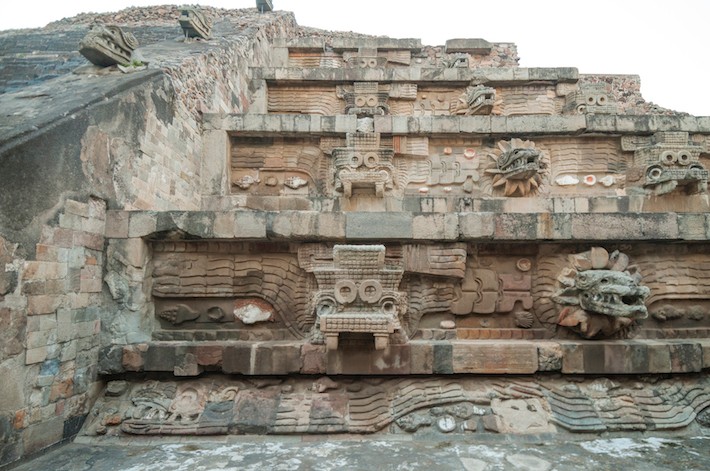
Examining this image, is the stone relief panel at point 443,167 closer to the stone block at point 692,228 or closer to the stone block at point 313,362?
the stone block at point 692,228

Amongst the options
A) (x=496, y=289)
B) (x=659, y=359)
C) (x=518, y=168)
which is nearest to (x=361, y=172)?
(x=518, y=168)

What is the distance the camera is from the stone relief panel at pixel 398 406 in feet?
13.6

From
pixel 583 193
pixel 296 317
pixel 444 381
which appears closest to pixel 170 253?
pixel 296 317

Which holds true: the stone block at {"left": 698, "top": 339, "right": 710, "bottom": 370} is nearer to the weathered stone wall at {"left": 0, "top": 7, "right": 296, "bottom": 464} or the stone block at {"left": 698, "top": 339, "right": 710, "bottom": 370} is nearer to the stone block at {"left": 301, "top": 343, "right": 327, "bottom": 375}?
the stone block at {"left": 301, "top": 343, "right": 327, "bottom": 375}

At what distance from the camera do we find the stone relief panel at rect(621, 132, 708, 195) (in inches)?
259

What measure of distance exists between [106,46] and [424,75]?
22.3ft

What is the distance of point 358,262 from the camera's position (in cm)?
422

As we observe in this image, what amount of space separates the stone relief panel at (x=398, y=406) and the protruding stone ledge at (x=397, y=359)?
168 millimetres

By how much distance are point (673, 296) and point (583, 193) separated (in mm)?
3290

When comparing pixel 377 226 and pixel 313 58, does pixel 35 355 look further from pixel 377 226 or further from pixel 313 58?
pixel 313 58

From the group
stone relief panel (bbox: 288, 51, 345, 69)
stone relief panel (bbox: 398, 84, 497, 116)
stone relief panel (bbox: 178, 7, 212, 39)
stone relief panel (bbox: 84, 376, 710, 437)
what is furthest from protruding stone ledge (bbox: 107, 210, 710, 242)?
stone relief panel (bbox: 288, 51, 345, 69)

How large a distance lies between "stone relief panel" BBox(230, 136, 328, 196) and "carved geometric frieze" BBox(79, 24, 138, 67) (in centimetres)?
212

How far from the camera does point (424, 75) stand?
988 cm

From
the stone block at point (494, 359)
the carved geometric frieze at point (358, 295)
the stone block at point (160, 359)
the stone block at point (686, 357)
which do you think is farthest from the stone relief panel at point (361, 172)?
the stone block at point (686, 357)
